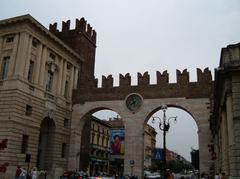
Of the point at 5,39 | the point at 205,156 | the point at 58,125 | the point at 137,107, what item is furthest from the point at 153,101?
the point at 5,39

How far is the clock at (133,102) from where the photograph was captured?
33.1 metres

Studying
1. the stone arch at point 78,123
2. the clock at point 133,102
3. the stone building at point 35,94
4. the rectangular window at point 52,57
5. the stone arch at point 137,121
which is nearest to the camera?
the stone building at point 35,94

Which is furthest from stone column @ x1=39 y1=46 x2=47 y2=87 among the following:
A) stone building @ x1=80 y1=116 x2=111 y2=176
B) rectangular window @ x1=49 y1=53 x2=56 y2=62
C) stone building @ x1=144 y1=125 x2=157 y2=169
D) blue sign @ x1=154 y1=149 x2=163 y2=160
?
stone building @ x1=144 y1=125 x2=157 y2=169

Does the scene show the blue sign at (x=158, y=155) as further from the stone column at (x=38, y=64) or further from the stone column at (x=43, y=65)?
the stone column at (x=43, y=65)

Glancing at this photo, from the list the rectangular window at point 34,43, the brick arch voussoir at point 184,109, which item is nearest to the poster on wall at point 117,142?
the brick arch voussoir at point 184,109

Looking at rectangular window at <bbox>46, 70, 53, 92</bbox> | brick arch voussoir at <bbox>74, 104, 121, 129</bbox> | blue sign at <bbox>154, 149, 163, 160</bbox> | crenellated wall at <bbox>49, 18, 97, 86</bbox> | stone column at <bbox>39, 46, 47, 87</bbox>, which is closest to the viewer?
blue sign at <bbox>154, 149, 163, 160</bbox>

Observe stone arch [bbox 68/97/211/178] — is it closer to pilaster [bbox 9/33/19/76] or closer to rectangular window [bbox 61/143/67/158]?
rectangular window [bbox 61/143/67/158]

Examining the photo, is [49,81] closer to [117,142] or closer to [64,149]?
[64,149]

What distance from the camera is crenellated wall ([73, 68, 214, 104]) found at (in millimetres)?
31719

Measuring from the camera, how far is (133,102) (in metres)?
33.4

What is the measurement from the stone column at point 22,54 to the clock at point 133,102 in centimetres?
1160

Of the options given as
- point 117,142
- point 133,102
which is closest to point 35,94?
point 133,102

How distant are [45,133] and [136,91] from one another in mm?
10253

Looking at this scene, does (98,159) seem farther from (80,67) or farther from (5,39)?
(5,39)
